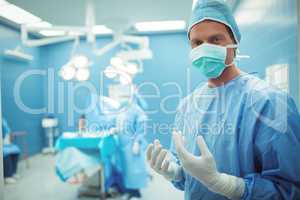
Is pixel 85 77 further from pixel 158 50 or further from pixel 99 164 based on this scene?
pixel 158 50

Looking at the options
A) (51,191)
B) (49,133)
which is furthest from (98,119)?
(49,133)

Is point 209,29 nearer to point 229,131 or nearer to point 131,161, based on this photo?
point 229,131

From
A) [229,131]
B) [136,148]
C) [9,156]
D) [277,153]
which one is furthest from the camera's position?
[9,156]

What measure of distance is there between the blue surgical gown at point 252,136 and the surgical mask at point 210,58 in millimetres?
61

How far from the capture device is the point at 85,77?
A: 1664 mm

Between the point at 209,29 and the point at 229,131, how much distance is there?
27cm

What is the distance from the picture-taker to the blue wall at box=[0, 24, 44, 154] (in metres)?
1.36

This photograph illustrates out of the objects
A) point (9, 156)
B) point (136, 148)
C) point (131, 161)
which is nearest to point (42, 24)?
point (136, 148)

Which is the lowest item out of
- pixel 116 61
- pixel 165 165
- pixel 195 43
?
pixel 165 165

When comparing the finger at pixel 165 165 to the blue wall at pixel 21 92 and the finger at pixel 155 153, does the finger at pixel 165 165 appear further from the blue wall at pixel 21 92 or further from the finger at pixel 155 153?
the blue wall at pixel 21 92

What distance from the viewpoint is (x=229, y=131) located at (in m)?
0.65

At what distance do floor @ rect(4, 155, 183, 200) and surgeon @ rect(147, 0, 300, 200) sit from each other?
3.29 ft

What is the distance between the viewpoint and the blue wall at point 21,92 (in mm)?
1359

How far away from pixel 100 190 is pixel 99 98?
924 mm
